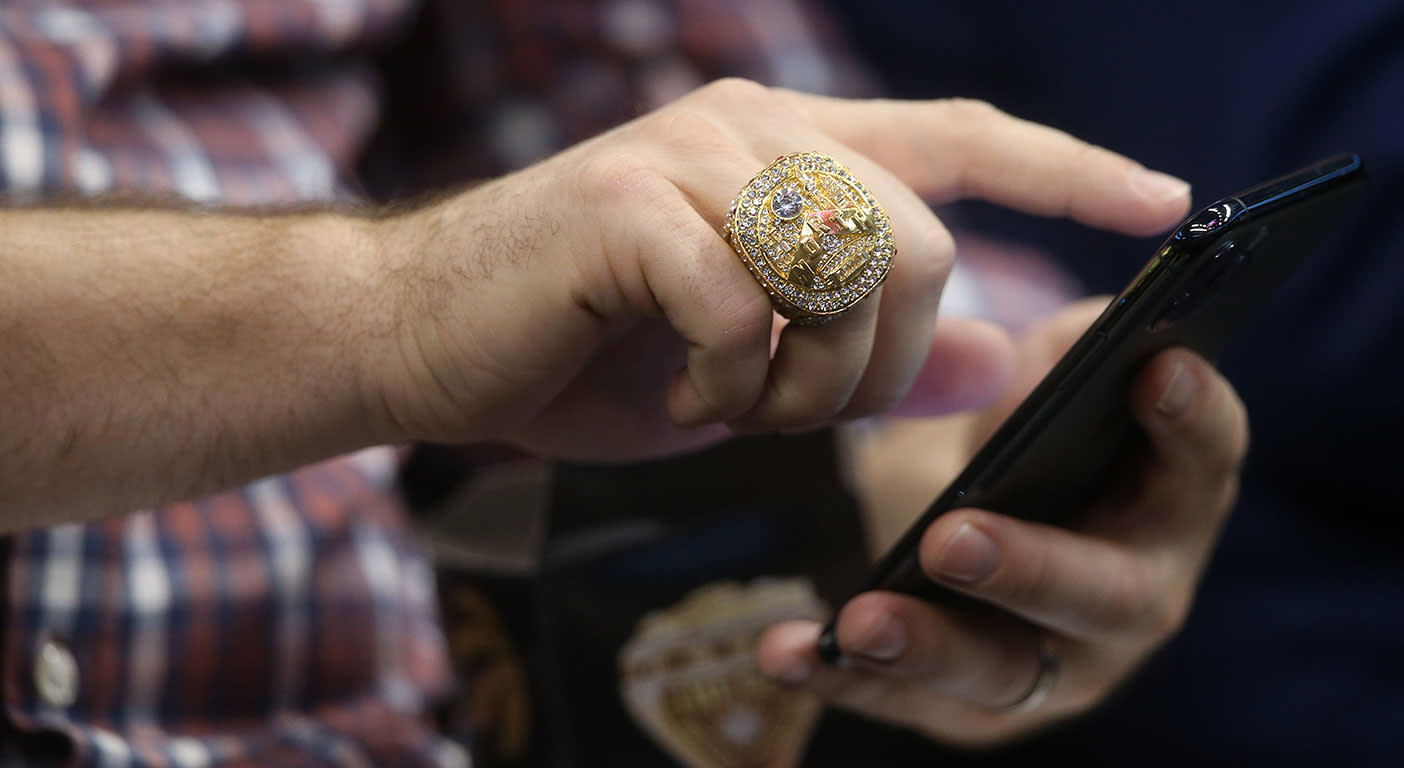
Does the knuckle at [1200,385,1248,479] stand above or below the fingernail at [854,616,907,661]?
above

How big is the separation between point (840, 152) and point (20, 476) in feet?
1.52

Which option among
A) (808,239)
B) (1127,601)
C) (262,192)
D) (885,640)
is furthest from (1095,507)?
(262,192)

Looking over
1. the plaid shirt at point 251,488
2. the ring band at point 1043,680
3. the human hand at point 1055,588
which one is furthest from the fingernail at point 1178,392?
the plaid shirt at point 251,488

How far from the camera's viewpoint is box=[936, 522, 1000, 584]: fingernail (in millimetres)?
595

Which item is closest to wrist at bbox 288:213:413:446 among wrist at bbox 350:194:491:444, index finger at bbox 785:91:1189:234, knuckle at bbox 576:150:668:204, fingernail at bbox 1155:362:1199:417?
wrist at bbox 350:194:491:444

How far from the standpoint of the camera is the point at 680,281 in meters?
0.51

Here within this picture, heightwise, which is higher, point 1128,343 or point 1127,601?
point 1128,343

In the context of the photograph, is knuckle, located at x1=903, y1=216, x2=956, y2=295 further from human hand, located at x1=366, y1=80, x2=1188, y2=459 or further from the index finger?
the index finger

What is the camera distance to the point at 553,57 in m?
1.24

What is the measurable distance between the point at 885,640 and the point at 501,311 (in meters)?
0.29

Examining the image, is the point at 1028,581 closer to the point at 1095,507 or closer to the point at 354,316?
the point at 1095,507

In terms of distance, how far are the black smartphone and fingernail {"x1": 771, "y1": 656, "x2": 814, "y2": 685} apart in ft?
0.09

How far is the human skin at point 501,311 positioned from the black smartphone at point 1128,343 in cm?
4

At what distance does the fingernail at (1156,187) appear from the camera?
62 centimetres
